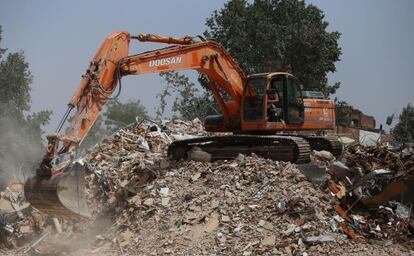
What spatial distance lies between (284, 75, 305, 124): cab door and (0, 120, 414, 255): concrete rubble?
1087 mm

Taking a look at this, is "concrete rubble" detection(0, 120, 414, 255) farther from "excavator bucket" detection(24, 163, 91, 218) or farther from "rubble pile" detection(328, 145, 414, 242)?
"excavator bucket" detection(24, 163, 91, 218)

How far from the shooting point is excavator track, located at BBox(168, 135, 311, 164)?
11.0m

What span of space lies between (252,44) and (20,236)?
74.4 ft

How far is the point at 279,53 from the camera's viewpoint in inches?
1191

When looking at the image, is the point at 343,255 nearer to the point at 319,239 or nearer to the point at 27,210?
the point at 319,239

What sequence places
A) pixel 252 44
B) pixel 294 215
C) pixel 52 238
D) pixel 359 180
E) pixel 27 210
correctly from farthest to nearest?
pixel 252 44 < pixel 27 210 < pixel 52 238 < pixel 359 180 < pixel 294 215

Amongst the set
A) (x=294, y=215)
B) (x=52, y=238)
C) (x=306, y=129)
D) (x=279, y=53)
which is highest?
(x=279, y=53)

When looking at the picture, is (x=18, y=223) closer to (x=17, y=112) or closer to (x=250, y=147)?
(x=250, y=147)

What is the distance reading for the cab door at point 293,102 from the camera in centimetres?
1216

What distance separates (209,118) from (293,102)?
2164mm

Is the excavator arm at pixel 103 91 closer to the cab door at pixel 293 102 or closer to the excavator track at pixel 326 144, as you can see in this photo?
the cab door at pixel 293 102

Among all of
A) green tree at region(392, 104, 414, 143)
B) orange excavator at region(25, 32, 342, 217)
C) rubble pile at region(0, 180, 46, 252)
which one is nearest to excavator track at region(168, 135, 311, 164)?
orange excavator at region(25, 32, 342, 217)

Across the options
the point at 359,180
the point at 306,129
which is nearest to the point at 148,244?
the point at 359,180

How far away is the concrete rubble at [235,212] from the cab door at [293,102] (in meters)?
1.09
